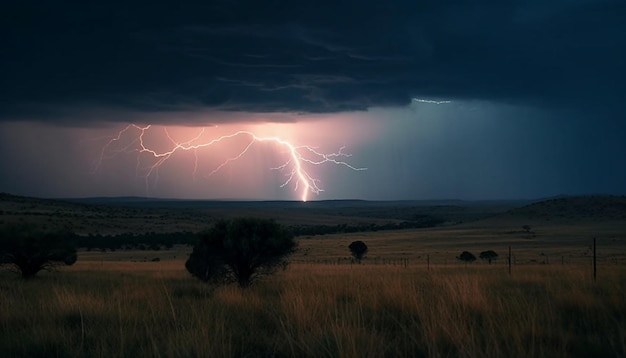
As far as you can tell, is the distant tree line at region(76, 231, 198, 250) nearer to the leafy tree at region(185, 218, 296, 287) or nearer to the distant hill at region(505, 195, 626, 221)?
the leafy tree at region(185, 218, 296, 287)

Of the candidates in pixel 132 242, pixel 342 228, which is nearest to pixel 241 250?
pixel 132 242

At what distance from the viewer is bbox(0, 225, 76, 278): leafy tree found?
101 ft

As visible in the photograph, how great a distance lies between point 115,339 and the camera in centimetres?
718

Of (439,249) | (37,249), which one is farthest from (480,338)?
(439,249)

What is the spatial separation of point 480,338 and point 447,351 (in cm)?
59

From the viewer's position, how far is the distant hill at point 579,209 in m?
110

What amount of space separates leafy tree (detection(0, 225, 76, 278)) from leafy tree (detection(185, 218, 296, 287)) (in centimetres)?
919

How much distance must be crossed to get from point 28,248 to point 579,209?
106164 mm

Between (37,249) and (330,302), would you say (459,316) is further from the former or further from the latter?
(37,249)

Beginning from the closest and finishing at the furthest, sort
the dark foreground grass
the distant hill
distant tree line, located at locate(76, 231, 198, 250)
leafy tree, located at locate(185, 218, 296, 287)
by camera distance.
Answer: the dark foreground grass < leafy tree, located at locate(185, 218, 296, 287) < distant tree line, located at locate(76, 231, 198, 250) < the distant hill

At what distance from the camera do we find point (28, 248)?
31.2m

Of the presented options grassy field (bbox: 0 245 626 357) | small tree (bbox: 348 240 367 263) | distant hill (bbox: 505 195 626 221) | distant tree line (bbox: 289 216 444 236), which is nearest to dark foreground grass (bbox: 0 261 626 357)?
grassy field (bbox: 0 245 626 357)

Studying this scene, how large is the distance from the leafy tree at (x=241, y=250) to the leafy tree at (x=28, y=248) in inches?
362

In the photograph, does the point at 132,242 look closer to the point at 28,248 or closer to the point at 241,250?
the point at 28,248
